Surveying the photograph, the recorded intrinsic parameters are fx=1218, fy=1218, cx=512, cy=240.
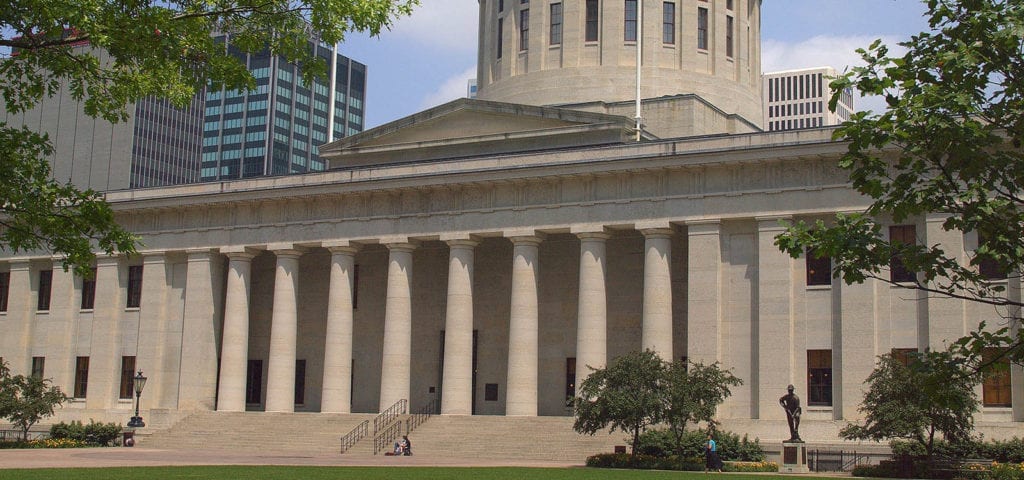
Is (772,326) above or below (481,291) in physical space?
below

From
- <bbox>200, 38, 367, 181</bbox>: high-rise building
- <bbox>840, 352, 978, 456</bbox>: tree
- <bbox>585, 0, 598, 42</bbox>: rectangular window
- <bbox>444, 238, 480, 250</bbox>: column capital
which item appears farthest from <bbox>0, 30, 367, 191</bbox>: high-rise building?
<bbox>840, 352, 978, 456</bbox>: tree

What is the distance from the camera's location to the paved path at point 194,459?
37.7 metres

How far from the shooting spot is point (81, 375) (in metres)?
65.5

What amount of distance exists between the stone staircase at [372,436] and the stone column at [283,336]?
4.88ft

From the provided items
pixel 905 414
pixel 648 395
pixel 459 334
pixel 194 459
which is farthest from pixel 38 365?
pixel 905 414

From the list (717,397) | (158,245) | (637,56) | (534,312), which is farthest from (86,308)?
(717,397)

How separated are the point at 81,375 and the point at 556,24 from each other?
31.9 meters

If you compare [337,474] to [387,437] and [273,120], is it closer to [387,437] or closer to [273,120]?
[387,437]

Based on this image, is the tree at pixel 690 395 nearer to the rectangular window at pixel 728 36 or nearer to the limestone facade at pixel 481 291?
the limestone facade at pixel 481 291

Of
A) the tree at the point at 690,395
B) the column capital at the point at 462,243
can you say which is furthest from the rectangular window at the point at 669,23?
the tree at the point at 690,395

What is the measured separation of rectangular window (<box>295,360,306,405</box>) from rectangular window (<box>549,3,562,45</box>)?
21.9m

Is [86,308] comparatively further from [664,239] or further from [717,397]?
[717,397]

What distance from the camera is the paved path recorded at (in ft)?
124

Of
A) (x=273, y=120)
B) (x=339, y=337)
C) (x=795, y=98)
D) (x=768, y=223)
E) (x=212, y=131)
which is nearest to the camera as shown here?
(x=768, y=223)
